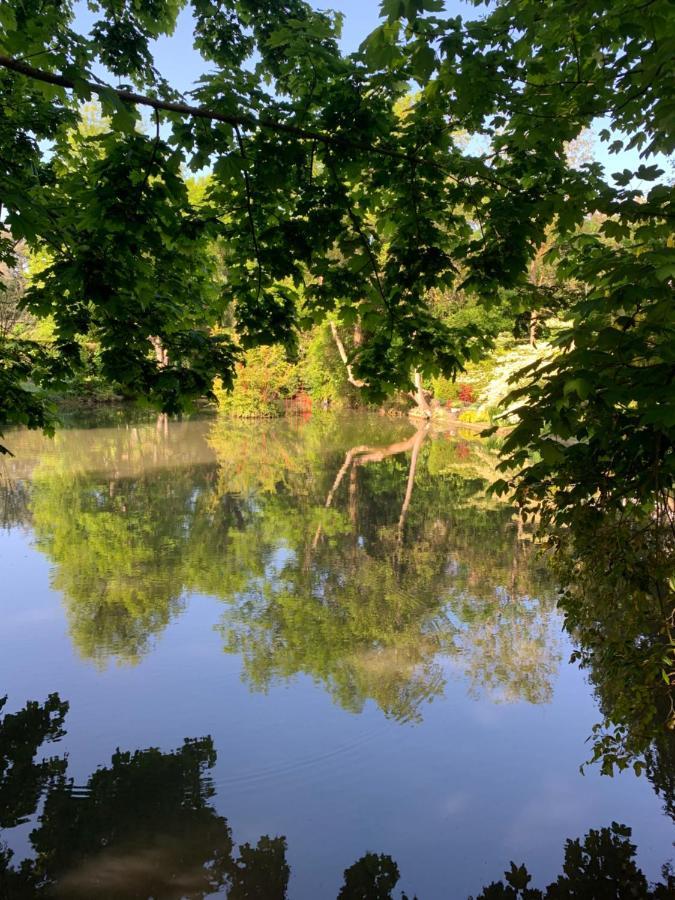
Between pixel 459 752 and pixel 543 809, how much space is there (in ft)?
2.66

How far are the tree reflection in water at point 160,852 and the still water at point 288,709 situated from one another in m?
0.02

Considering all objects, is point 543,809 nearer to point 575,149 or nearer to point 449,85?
point 449,85

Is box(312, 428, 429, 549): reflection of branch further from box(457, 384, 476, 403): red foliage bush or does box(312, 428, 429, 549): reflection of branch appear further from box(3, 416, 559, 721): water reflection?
box(457, 384, 476, 403): red foliage bush

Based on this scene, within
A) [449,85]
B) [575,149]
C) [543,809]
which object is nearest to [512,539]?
[543,809]

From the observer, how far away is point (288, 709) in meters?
5.80

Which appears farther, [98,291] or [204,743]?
[204,743]

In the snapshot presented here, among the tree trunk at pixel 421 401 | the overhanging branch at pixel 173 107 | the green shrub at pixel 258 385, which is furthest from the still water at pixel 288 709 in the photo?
the green shrub at pixel 258 385

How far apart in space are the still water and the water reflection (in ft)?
0.16

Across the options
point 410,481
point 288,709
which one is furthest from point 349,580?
point 410,481

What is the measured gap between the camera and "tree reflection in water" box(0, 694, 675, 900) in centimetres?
381

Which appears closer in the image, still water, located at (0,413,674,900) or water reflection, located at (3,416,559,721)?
still water, located at (0,413,674,900)

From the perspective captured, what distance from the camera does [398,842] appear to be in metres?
4.24

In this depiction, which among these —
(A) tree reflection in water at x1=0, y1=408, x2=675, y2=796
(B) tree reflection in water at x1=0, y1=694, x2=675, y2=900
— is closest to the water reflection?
(A) tree reflection in water at x1=0, y1=408, x2=675, y2=796

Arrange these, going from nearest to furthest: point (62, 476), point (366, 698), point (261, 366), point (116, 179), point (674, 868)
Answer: point (116, 179) → point (674, 868) → point (366, 698) → point (62, 476) → point (261, 366)
